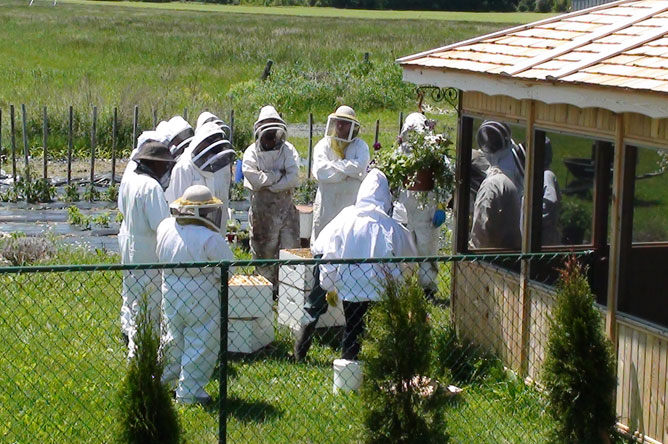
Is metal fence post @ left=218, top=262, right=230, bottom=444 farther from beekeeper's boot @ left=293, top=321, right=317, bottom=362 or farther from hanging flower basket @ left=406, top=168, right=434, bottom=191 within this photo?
hanging flower basket @ left=406, top=168, right=434, bottom=191

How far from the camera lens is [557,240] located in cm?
862

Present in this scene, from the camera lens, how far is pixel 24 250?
13547mm

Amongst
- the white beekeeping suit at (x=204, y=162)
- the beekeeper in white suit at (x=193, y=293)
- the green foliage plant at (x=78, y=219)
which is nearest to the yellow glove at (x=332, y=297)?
the beekeeper in white suit at (x=193, y=293)

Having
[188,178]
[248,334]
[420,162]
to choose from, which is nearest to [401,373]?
[420,162]

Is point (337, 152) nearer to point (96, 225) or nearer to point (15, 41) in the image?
point (96, 225)

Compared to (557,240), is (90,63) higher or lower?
higher

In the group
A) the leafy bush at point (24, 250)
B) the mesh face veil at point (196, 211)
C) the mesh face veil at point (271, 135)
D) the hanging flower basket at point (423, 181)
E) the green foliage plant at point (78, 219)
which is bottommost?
the leafy bush at point (24, 250)

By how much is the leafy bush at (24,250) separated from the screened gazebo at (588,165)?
243 inches

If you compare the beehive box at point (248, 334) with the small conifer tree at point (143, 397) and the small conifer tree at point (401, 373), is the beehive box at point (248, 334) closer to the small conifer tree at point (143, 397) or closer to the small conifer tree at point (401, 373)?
the small conifer tree at point (401, 373)

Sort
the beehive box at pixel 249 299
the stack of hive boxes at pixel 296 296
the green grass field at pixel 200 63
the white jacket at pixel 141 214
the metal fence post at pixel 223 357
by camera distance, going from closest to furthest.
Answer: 1. the metal fence post at pixel 223 357
2. the white jacket at pixel 141 214
3. the beehive box at pixel 249 299
4. the stack of hive boxes at pixel 296 296
5. the green grass field at pixel 200 63

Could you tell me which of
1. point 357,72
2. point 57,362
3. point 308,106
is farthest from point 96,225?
point 357,72

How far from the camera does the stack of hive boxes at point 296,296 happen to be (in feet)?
33.2

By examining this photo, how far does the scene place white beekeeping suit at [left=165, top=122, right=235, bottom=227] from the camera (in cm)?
1041

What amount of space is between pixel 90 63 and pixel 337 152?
102ft
